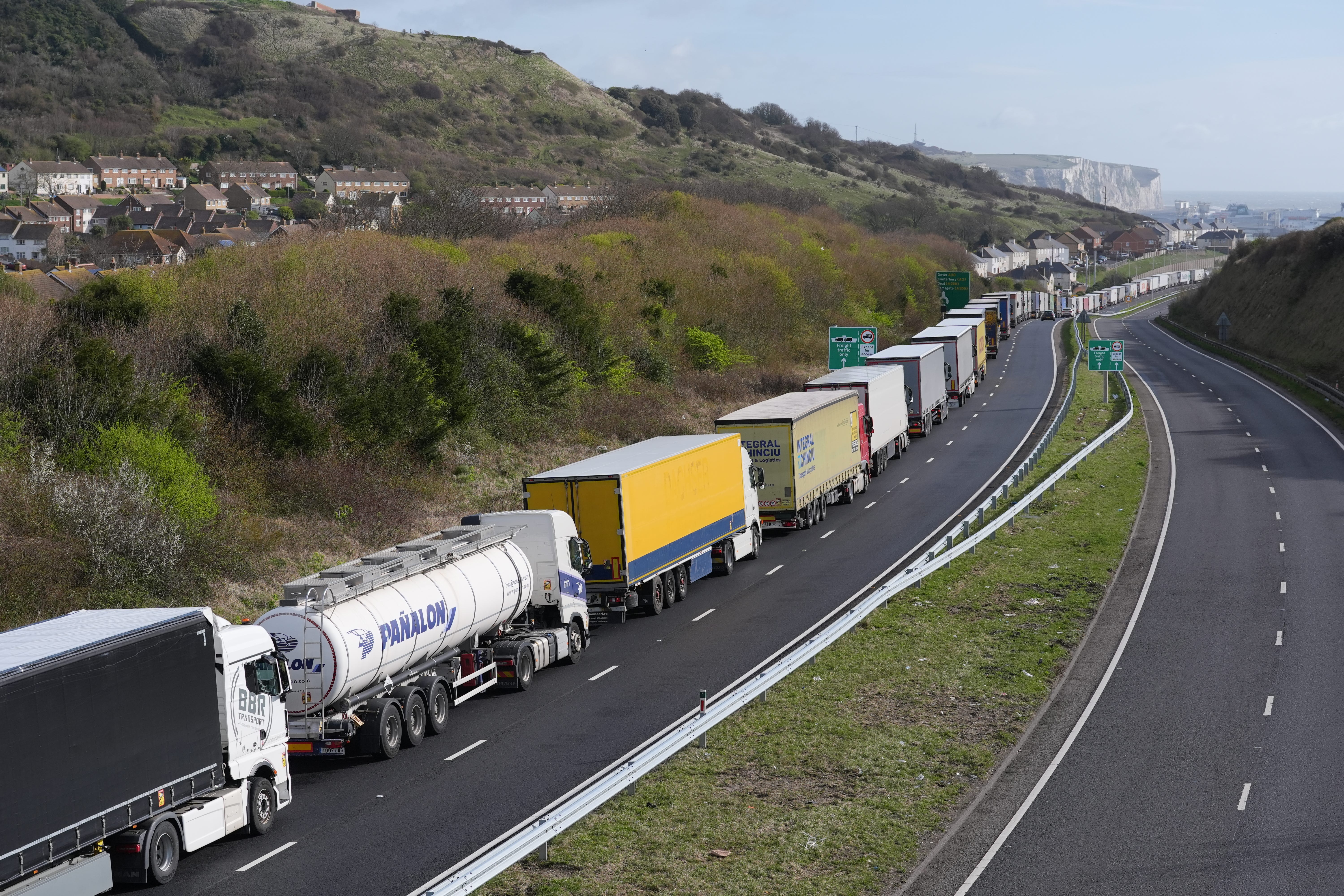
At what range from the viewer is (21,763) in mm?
12758

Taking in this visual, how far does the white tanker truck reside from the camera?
61.4 ft

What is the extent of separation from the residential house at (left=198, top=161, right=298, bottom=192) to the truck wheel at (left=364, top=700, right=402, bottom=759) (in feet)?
483

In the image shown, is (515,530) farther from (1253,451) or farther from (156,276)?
(1253,451)

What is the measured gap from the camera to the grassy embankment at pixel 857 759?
14797 millimetres

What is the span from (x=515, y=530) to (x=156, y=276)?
2215cm

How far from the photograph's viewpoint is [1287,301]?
350 ft

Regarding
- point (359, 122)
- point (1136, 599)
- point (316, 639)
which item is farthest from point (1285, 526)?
point (359, 122)

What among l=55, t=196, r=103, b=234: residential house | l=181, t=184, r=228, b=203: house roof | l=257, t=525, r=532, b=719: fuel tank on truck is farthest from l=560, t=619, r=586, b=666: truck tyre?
l=181, t=184, r=228, b=203: house roof

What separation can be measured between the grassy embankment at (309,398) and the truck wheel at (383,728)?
335 inches

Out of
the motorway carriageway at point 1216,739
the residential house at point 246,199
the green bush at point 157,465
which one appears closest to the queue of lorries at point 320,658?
the green bush at point 157,465

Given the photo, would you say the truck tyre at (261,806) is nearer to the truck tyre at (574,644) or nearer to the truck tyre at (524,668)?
the truck tyre at (524,668)

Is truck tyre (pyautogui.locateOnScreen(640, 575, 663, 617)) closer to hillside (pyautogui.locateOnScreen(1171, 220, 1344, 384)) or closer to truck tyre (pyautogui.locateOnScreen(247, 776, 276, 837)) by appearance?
truck tyre (pyautogui.locateOnScreen(247, 776, 276, 837))

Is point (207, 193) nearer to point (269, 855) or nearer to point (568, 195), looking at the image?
point (568, 195)

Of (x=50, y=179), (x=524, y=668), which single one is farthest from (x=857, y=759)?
(x=50, y=179)
